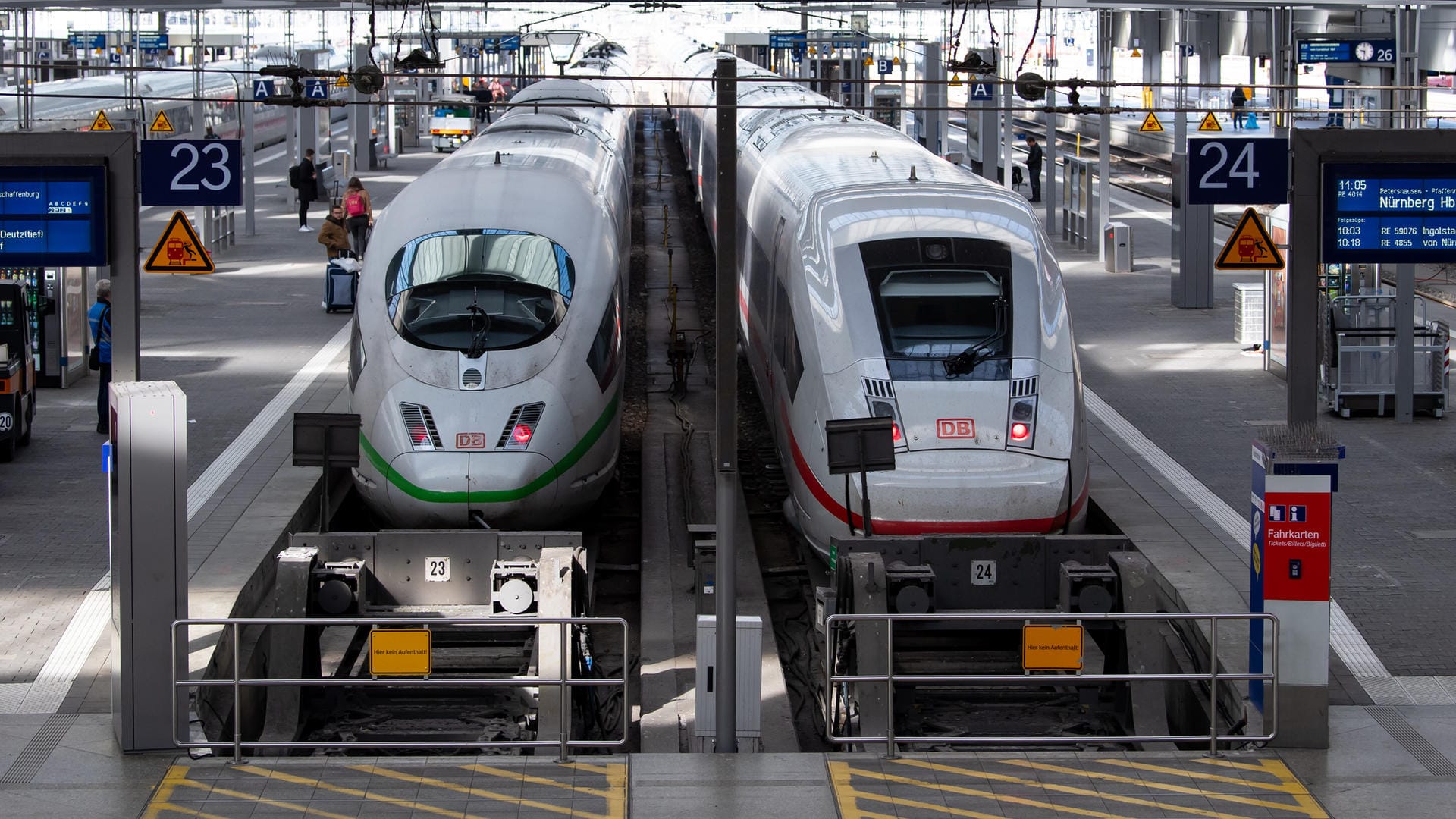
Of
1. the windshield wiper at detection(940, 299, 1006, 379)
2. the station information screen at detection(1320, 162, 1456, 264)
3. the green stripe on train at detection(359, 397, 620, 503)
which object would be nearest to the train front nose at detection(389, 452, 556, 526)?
the green stripe on train at detection(359, 397, 620, 503)

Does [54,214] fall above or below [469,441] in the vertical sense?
above

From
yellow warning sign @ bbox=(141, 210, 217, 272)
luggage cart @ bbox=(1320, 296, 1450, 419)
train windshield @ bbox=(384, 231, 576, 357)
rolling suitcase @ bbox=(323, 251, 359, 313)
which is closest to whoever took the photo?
yellow warning sign @ bbox=(141, 210, 217, 272)

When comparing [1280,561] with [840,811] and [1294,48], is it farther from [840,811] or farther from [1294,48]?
[1294,48]

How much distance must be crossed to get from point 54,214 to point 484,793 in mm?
4557

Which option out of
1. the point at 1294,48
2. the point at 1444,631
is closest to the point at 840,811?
the point at 1444,631

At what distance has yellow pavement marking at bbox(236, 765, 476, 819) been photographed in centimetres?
948

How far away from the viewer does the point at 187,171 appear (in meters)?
12.5

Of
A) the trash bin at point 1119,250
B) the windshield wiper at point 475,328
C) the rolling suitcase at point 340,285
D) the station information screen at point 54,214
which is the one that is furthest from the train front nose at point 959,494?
the trash bin at point 1119,250

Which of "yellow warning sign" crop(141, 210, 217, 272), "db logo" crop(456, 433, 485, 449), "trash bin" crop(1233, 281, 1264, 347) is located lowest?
"db logo" crop(456, 433, 485, 449)

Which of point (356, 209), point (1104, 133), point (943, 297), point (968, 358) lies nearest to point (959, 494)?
point (968, 358)

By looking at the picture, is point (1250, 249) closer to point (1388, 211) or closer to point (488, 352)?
point (1388, 211)

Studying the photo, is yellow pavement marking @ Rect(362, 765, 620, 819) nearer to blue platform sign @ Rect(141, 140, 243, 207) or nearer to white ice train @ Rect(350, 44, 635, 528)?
white ice train @ Rect(350, 44, 635, 528)

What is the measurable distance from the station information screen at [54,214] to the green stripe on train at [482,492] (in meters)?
3.41

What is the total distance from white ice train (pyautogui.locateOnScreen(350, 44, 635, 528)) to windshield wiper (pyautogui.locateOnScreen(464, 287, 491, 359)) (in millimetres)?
11
